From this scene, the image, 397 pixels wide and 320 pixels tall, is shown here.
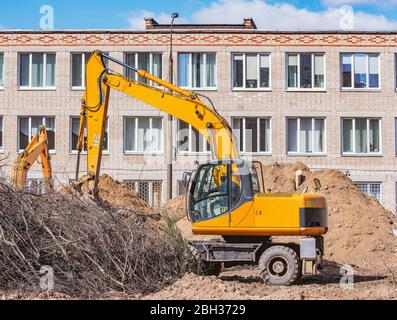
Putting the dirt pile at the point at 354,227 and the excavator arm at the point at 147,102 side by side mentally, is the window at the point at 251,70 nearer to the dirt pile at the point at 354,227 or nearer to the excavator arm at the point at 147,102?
the dirt pile at the point at 354,227

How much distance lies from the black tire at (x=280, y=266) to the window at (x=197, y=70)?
20.7 m

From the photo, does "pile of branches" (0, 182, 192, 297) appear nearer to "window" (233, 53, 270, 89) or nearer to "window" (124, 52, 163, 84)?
"window" (124, 52, 163, 84)

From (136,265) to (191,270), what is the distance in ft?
6.02

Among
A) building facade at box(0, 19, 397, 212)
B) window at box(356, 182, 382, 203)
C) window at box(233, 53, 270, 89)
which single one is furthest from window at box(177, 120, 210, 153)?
window at box(356, 182, 382, 203)

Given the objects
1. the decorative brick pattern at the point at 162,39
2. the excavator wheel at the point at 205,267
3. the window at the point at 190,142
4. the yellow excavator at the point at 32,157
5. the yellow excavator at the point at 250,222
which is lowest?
the excavator wheel at the point at 205,267

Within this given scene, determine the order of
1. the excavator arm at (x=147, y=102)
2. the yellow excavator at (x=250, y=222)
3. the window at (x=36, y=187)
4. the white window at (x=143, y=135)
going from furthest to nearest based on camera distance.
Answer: the white window at (x=143, y=135) → the excavator arm at (x=147, y=102) → the yellow excavator at (x=250, y=222) → the window at (x=36, y=187)

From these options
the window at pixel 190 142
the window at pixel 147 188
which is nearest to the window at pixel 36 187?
the window at pixel 147 188

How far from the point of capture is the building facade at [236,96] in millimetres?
35375

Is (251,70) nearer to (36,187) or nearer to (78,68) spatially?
(78,68)

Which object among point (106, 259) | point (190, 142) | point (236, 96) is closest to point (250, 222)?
point (106, 259)

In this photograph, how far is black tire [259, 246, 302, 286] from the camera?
15.7m

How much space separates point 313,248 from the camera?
15742mm

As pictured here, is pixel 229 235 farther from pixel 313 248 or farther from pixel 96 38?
pixel 96 38

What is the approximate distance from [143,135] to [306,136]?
7.41 m
